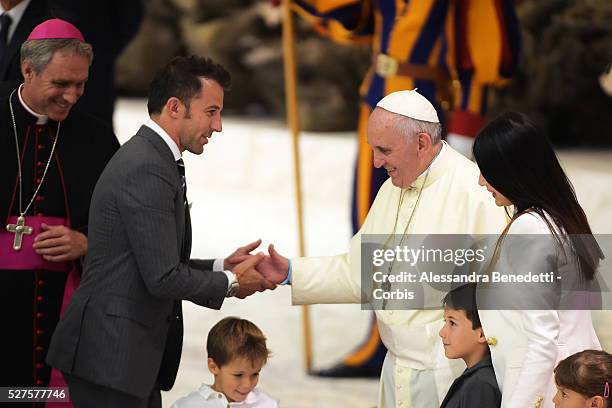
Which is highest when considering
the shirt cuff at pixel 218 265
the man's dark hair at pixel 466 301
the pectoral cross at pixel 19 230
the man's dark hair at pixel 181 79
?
the man's dark hair at pixel 181 79

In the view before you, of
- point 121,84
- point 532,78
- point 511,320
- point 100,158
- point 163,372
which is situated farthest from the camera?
point 121,84

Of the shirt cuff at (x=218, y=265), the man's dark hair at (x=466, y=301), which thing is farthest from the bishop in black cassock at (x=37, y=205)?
the man's dark hair at (x=466, y=301)

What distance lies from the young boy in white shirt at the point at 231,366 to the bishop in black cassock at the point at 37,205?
0.63 meters

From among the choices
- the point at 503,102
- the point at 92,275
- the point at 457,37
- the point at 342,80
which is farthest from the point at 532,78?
the point at 92,275

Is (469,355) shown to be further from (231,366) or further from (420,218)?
(231,366)

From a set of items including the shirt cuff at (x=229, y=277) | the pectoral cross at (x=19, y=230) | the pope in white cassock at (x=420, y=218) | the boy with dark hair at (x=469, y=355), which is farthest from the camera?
the pectoral cross at (x=19, y=230)

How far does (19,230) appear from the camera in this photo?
13.8 ft

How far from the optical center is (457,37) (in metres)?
6.14

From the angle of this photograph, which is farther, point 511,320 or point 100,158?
point 100,158

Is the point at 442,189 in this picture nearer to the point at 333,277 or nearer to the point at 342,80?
the point at 333,277

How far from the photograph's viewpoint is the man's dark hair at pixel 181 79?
3.78 m

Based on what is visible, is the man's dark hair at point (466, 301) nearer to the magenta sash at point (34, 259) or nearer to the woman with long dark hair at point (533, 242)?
the woman with long dark hair at point (533, 242)

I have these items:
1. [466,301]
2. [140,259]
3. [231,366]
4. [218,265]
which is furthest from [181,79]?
[466,301]

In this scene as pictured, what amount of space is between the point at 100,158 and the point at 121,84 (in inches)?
346
